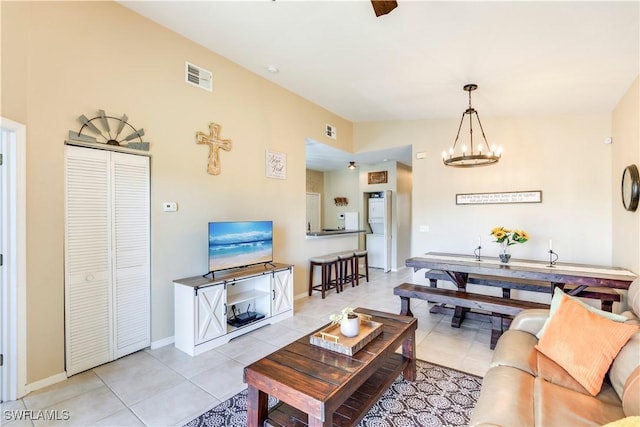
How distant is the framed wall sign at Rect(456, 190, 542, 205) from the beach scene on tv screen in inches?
127

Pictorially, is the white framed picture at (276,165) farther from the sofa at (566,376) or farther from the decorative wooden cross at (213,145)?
→ the sofa at (566,376)

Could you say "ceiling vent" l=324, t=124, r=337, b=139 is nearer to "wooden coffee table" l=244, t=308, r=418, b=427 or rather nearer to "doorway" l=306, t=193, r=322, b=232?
"doorway" l=306, t=193, r=322, b=232

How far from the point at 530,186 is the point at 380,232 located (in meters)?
3.62

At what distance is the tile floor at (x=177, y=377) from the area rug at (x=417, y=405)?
0.46 ft

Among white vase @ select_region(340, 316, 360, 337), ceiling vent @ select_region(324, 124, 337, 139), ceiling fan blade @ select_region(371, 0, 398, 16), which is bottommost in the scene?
white vase @ select_region(340, 316, 360, 337)

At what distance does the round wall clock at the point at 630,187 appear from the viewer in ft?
9.16

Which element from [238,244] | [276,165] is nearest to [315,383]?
[238,244]

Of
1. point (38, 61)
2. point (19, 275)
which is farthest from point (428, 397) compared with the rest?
point (38, 61)

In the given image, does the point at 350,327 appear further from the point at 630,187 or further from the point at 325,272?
the point at 630,187

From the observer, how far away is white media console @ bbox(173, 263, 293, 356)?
2949mm

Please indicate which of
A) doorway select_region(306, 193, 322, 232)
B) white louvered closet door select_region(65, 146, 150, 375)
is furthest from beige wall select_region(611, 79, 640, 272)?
doorway select_region(306, 193, 322, 232)

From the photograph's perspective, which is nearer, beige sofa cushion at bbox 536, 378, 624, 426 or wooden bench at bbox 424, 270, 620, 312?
beige sofa cushion at bbox 536, 378, 624, 426

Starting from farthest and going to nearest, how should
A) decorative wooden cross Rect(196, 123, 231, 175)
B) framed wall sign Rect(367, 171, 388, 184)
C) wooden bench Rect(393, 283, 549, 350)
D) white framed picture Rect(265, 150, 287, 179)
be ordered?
1. framed wall sign Rect(367, 171, 388, 184)
2. white framed picture Rect(265, 150, 287, 179)
3. decorative wooden cross Rect(196, 123, 231, 175)
4. wooden bench Rect(393, 283, 549, 350)

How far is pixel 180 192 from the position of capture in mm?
3256
